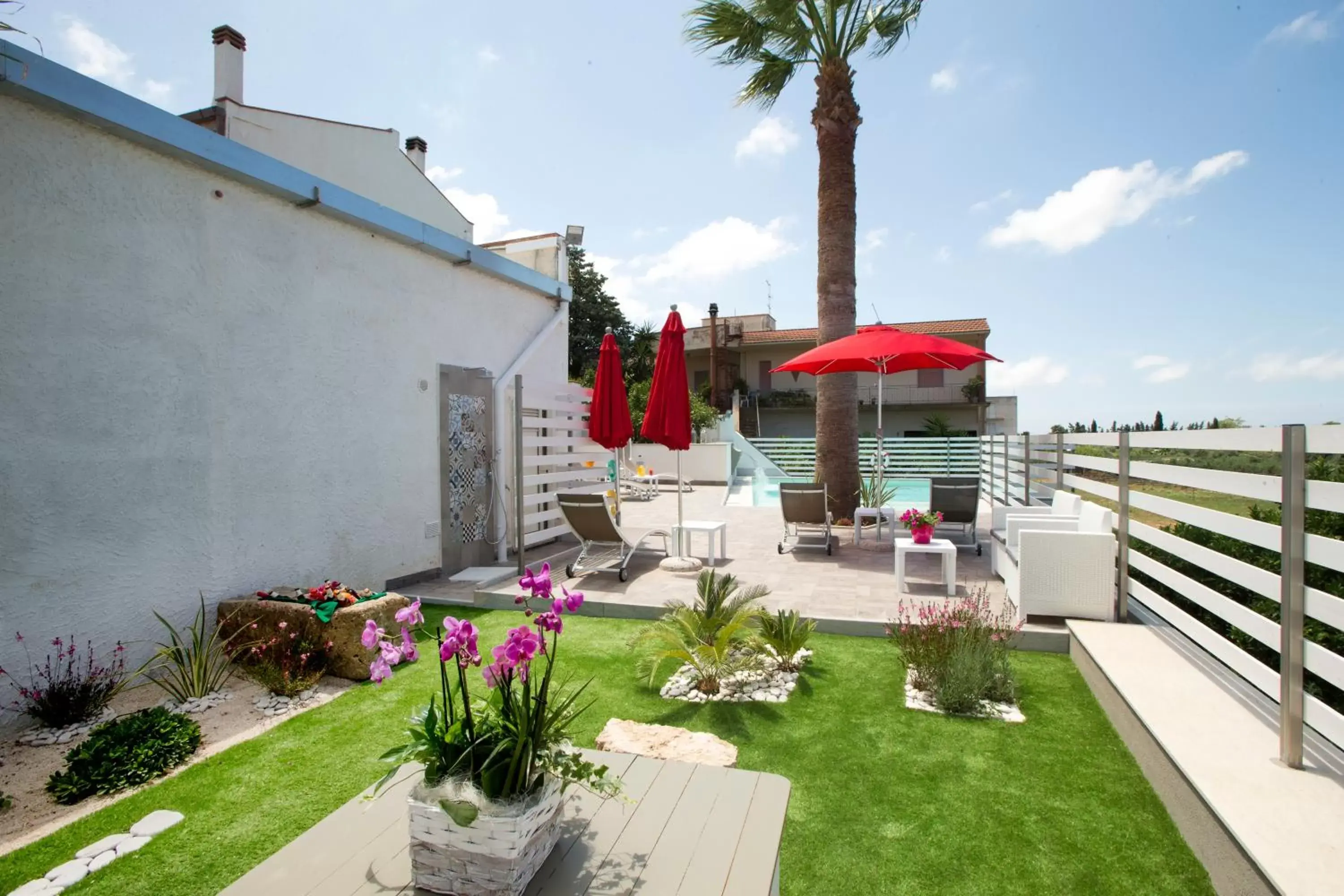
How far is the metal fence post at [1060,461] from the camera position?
23.6ft

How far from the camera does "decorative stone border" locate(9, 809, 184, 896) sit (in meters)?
2.38

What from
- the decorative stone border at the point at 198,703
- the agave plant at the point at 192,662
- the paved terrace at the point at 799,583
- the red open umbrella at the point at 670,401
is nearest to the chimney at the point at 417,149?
the paved terrace at the point at 799,583

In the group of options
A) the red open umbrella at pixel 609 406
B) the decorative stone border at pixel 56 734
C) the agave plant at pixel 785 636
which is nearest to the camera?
the decorative stone border at pixel 56 734

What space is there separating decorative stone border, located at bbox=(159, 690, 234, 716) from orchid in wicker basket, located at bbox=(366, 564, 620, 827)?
125 inches

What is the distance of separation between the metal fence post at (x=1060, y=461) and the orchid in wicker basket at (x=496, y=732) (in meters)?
6.95

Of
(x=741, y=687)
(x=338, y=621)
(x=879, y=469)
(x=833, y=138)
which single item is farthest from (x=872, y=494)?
(x=338, y=621)

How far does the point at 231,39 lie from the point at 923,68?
1163cm

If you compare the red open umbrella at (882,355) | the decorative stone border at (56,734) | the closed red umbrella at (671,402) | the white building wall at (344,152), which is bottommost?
the decorative stone border at (56,734)

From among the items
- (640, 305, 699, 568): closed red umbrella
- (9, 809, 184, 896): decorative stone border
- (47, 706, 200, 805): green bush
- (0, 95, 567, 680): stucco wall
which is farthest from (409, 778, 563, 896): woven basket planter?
(640, 305, 699, 568): closed red umbrella

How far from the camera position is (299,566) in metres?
5.85

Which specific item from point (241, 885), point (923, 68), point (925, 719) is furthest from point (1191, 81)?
point (241, 885)

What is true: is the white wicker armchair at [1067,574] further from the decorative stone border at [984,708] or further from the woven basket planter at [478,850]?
the woven basket planter at [478,850]

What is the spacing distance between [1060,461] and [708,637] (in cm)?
505

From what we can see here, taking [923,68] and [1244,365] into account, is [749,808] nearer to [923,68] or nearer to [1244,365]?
[923,68]
